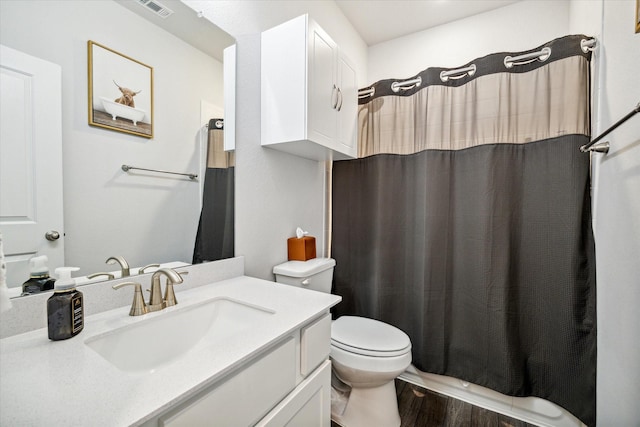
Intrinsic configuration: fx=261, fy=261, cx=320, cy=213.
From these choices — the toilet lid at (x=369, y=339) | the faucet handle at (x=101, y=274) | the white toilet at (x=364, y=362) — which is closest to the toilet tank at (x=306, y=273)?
the white toilet at (x=364, y=362)

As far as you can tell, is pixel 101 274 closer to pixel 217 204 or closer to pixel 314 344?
pixel 217 204

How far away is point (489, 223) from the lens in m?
1.52

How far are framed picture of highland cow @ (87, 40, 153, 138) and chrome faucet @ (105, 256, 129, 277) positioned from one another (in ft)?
1.39

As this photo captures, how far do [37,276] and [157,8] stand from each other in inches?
38.0

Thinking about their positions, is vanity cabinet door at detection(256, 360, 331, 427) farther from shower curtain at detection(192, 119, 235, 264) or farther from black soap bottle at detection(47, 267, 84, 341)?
shower curtain at detection(192, 119, 235, 264)

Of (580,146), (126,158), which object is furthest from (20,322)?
(580,146)

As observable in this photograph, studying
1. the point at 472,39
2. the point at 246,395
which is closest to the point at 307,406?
the point at 246,395

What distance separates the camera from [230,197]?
125 cm

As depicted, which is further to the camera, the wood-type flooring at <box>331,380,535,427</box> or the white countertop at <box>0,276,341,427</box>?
the wood-type flooring at <box>331,380,535,427</box>

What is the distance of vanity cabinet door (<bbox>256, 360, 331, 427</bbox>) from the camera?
0.72m

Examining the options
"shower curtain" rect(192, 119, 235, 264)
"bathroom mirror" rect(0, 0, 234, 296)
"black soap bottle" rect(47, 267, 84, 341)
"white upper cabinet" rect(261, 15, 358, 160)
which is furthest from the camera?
"white upper cabinet" rect(261, 15, 358, 160)

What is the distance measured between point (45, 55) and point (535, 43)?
2.48 metres

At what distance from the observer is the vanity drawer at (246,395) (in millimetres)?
521

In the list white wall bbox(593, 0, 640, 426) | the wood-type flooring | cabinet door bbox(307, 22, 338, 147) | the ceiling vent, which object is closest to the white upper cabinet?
cabinet door bbox(307, 22, 338, 147)
